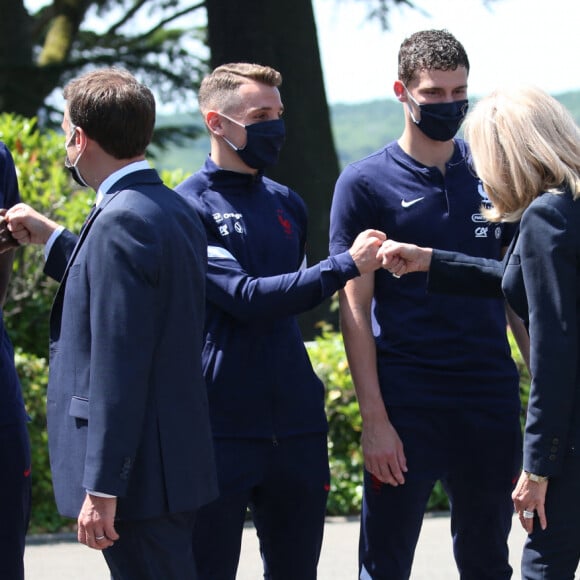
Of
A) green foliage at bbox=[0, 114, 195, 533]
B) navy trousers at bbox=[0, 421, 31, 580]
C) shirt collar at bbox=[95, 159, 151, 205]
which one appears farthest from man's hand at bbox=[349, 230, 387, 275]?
green foliage at bbox=[0, 114, 195, 533]

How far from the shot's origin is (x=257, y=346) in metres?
3.96

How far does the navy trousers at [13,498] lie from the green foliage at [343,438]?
3.45m

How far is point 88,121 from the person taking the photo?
10.7 feet

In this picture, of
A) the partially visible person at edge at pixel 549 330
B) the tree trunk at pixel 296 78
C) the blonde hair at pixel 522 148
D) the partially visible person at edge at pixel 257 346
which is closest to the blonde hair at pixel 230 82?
the partially visible person at edge at pixel 257 346

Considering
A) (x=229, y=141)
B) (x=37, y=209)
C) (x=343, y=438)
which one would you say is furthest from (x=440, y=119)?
(x=37, y=209)

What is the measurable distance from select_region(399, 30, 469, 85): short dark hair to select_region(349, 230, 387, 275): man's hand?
79cm

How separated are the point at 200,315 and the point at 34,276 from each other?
4.64m

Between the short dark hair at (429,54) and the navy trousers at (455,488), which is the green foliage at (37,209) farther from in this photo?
the short dark hair at (429,54)

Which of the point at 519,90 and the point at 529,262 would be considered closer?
the point at 529,262

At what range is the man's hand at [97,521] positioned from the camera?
307 cm

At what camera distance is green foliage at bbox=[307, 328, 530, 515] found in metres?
7.02

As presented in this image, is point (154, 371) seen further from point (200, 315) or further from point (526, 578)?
point (526, 578)

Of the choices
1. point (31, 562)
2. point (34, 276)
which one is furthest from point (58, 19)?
point (31, 562)

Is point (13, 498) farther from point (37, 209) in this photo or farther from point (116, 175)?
point (37, 209)
